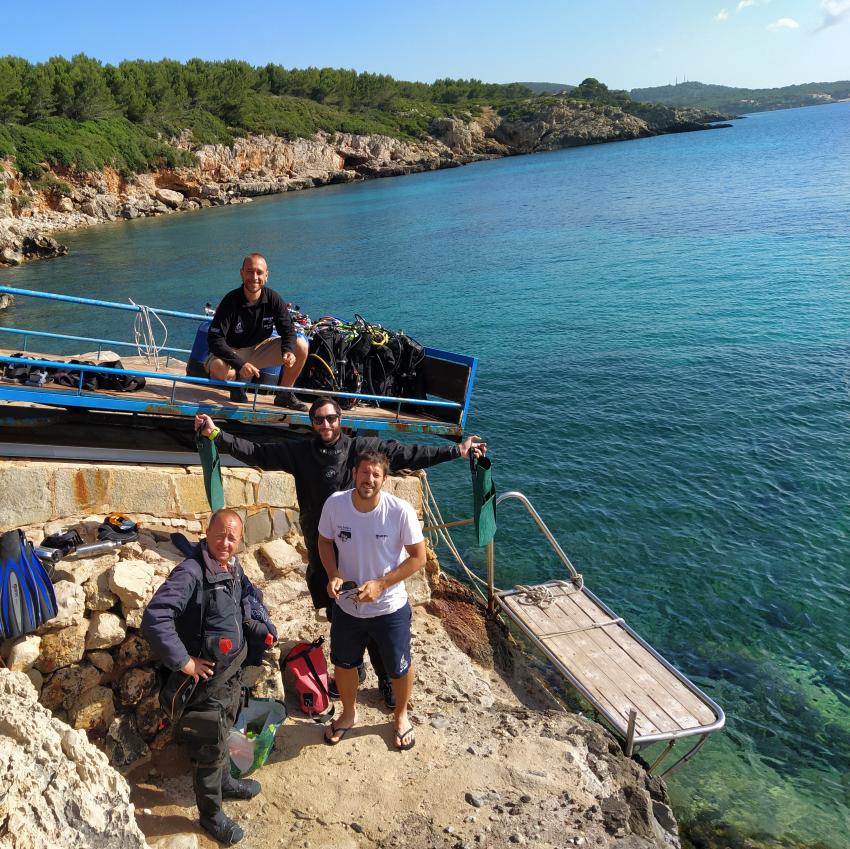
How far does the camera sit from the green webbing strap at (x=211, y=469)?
5.93 m

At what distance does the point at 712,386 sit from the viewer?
1805cm

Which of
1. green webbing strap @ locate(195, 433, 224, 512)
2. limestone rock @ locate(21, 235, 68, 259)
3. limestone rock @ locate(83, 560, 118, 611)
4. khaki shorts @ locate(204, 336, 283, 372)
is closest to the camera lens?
limestone rock @ locate(83, 560, 118, 611)

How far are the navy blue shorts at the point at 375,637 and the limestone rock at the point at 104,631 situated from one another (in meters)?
1.52

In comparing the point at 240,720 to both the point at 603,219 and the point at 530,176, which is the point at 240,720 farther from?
the point at 530,176

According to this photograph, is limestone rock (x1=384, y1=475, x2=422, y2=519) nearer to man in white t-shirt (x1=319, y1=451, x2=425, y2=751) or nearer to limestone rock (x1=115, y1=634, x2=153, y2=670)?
man in white t-shirt (x1=319, y1=451, x2=425, y2=751)

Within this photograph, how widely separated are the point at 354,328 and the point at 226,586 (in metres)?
5.20

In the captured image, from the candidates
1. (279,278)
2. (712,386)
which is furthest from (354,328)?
(279,278)

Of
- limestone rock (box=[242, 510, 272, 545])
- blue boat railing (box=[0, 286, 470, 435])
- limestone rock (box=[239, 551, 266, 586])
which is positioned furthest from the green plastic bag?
blue boat railing (box=[0, 286, 470, 435])

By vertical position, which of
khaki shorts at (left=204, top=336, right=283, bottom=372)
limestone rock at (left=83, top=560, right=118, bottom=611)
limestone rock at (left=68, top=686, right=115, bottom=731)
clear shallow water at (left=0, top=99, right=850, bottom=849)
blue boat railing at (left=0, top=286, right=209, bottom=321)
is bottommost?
clear shallow water at (left=0, top=99, right=850, bottom=849)

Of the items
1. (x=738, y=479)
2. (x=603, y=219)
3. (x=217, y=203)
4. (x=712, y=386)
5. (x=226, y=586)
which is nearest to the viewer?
(x=226, y=586)

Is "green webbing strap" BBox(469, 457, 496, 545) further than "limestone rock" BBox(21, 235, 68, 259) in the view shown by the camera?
No

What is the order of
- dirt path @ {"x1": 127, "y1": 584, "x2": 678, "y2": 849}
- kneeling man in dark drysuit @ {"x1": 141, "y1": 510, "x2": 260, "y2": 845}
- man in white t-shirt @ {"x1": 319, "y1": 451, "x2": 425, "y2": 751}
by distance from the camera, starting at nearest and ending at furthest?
kneeling man in dark drysuit @ {"x1": 141, "y1": 510, "x2": 260, "y2": 845} < dirt path @ {"x1": 127, "y1": 584, "x2": 678, "y2": 849} < man in white t-shirt @ {"x1": 319, "y1": 451, "x2": 425, "y2": 751}

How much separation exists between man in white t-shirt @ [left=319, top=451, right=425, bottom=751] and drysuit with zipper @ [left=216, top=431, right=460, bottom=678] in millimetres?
481

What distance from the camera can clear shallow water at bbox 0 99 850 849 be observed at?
8688mm
